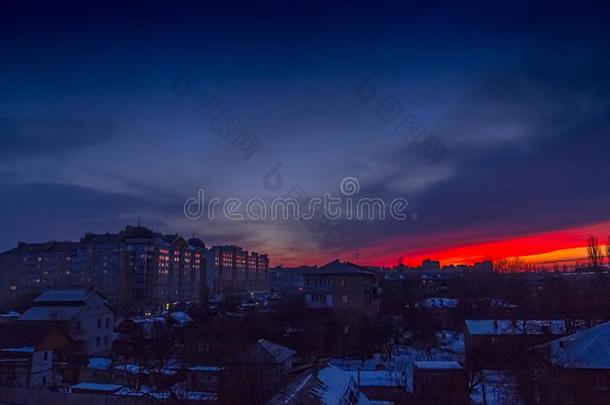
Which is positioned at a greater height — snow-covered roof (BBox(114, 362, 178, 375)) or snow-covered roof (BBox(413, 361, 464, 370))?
snow-covered roof (BBox(413, 361, 464, 370))

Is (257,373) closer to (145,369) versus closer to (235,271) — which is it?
(145,369)

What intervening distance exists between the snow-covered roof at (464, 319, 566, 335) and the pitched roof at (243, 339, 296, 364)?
14522 millimetres

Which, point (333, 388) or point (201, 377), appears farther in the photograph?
point (201, 377)

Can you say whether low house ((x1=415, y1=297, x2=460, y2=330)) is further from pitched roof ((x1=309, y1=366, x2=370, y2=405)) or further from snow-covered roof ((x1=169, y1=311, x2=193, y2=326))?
pitched roof ((x1=309, y1=366, x2=370, y2=405))

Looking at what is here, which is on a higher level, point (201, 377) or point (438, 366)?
point (438, 366)

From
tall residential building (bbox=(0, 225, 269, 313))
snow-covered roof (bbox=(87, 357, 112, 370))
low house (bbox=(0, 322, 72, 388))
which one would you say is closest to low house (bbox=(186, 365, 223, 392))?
snow-covered roof (bbox=(87, 357, 112, 370))

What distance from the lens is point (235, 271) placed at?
124 metres

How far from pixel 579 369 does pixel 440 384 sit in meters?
6.09

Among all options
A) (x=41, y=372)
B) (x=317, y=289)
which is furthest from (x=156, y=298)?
(x=41, y=372)

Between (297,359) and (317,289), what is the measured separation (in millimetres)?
14929

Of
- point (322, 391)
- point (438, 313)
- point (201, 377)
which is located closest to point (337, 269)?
point (438, 313)

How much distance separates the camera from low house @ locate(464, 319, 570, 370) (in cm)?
2734

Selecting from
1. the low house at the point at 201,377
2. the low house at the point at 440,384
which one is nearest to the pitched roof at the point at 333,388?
the low house at the point at 440,384

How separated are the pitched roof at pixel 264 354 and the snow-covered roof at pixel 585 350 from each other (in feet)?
40.1
